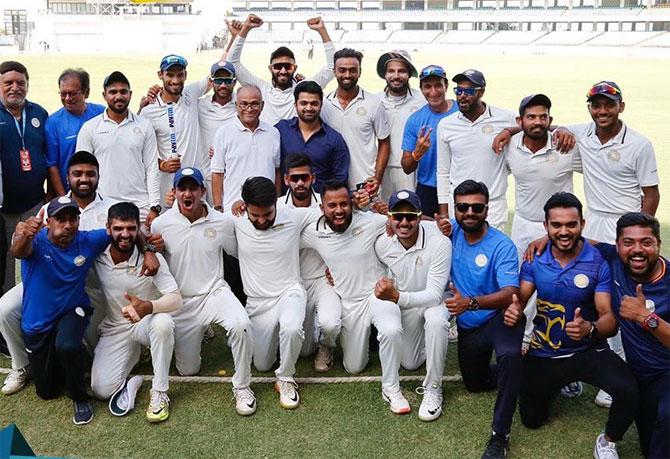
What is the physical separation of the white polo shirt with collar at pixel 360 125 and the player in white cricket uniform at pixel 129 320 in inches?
96.0

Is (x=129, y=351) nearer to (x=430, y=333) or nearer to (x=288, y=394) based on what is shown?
(x=288, y=394)

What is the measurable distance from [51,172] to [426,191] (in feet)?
12.7

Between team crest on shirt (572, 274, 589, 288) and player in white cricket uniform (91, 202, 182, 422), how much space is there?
3.06 metres

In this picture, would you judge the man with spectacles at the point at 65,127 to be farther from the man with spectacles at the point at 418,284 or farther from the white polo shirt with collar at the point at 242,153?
the man with spectacles at the point at 418,284

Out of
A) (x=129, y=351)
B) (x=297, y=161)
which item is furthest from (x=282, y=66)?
(x=129, y=351)

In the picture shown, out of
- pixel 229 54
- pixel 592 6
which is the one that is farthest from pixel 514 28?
pixel 229 54

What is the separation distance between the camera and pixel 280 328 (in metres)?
5.58

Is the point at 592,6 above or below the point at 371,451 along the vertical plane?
above

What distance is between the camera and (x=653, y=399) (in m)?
4.43

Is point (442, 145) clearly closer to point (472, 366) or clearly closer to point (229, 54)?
point (472, 366)

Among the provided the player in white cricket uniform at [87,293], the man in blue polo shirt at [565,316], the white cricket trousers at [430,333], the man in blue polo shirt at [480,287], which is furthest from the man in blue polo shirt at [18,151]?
the man in blue polo shirt at [565,316]

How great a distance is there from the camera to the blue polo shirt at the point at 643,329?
4.43 meters

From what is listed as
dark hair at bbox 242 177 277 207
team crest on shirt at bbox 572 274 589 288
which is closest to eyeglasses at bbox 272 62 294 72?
dark hair at bbox 242 177 277 207

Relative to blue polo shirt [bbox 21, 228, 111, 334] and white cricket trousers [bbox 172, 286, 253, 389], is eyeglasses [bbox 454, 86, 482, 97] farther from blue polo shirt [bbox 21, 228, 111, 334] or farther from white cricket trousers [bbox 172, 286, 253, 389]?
blue polo shirt [bbox 21, 228, 111, 334]
